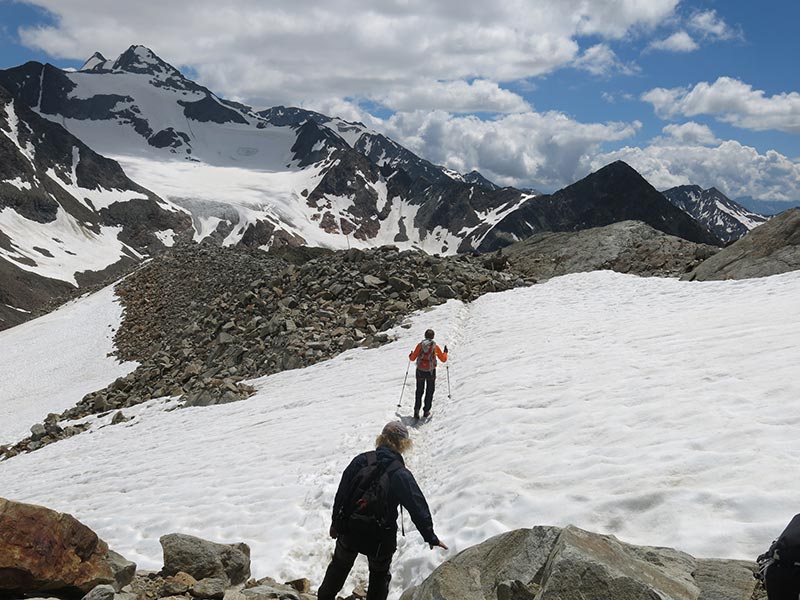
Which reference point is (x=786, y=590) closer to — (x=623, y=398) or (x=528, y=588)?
(x=528, y=588)

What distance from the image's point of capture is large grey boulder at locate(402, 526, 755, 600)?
4.91 meters

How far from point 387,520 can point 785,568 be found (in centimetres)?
377

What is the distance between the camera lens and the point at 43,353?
40.2 meters

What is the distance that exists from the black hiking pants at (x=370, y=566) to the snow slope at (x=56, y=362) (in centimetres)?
2419

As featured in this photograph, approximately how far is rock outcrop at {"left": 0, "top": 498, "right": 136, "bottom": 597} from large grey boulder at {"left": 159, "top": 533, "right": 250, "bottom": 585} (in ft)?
2.52

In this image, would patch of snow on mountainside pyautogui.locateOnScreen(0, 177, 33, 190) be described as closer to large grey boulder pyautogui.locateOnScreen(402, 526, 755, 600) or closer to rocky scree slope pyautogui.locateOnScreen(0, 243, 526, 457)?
rocky scree slope pyautogui.locateOnScreen(0, 243, 526, 457)

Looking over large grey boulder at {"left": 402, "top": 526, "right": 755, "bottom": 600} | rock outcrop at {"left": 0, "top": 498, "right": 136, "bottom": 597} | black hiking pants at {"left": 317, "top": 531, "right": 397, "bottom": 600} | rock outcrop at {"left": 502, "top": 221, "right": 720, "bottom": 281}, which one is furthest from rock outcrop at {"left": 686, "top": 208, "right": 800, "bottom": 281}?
rock outcrop at {"left": 0, "top": 498, "right": 136, "bottom": 597}

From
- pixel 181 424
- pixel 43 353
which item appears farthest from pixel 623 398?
pixel 43 353

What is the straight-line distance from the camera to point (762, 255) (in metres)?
22.7

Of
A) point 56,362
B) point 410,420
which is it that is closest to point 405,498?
point 410,420

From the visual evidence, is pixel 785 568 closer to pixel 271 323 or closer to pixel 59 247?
pixel 271 323

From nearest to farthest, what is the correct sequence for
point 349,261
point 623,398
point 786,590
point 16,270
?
point 786,590
point 623,398
point 349,261
point 16,270

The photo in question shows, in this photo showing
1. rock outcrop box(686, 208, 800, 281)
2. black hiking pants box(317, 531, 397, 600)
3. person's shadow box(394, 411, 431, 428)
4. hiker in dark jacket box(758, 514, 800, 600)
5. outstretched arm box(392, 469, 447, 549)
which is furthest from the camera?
rock outcrop box(686, 208, 800, 281)

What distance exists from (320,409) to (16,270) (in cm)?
14689
